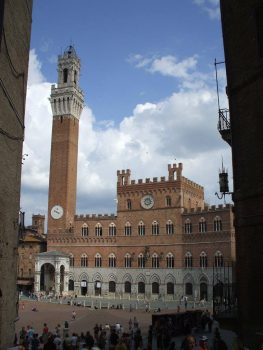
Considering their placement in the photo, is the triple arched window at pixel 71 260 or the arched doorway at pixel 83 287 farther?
the triple arched window at pixel 71 260

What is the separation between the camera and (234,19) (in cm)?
1392

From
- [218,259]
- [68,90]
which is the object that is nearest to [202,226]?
[218,259]

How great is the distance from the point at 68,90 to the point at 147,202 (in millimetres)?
22438

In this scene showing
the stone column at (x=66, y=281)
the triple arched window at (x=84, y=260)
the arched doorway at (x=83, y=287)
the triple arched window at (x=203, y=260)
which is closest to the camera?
the triple arched window at (x=203, y=260)

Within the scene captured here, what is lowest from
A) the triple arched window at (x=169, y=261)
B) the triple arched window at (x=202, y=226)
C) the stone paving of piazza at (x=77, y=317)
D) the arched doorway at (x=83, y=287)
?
the stone paving of piazza at (x=77, y=317)

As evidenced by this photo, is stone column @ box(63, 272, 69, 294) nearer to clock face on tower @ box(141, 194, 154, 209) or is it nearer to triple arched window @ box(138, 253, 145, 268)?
triple arched window @ box(138, 253, 145, 268)

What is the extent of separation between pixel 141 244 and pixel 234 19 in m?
46.2

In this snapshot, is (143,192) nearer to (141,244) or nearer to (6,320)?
(141,244)

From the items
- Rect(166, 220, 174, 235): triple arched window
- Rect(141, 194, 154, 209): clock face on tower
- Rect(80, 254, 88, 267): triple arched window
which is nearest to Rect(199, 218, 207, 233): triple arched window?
Rect(166, 220, 174, 235): triple arched window

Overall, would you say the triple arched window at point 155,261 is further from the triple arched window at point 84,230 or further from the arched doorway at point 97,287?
the triple arched window at point 84,230

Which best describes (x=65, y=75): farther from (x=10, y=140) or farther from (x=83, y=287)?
(x=10, y=140)

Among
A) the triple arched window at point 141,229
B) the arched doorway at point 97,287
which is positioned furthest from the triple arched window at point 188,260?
the arched doorway at point 97,287

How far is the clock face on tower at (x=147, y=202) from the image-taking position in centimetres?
5862

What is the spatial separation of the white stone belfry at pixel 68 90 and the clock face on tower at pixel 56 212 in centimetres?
1413
